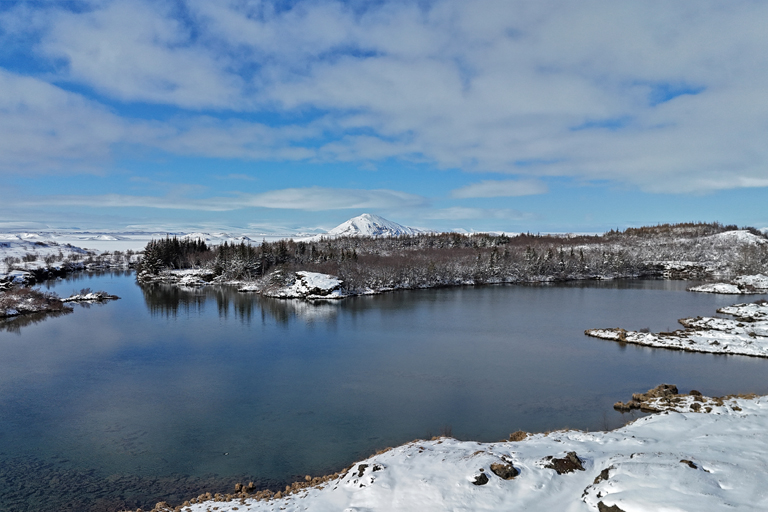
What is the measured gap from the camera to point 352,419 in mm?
16234

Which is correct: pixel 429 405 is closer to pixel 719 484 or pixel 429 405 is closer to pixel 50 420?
pixel 719 484

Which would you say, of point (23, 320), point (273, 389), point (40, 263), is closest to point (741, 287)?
point (273, 389)

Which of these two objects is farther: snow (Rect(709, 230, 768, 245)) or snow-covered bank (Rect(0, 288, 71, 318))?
snow (Rect(709, 230, 768, 245))

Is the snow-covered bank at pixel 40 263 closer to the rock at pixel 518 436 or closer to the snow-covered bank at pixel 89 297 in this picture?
the snow-covered bank at pixel 89 297

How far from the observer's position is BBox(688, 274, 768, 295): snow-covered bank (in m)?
59.4

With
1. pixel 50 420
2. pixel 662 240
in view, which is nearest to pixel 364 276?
pixel 50 420

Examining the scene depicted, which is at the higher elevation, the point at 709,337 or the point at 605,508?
the point at 709,337

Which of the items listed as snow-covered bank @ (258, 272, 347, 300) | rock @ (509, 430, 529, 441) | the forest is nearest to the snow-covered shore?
snow-covered bank @ (258, 272, 347, 300)

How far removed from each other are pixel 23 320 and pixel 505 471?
46080 mm

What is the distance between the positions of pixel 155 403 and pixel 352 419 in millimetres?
8507

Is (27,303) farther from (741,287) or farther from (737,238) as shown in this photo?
(737,238)

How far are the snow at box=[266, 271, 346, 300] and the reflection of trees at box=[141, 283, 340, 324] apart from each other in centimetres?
253

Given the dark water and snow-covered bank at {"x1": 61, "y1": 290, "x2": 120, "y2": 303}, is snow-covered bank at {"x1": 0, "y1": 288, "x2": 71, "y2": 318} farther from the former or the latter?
the dark water

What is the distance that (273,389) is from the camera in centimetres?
1988
